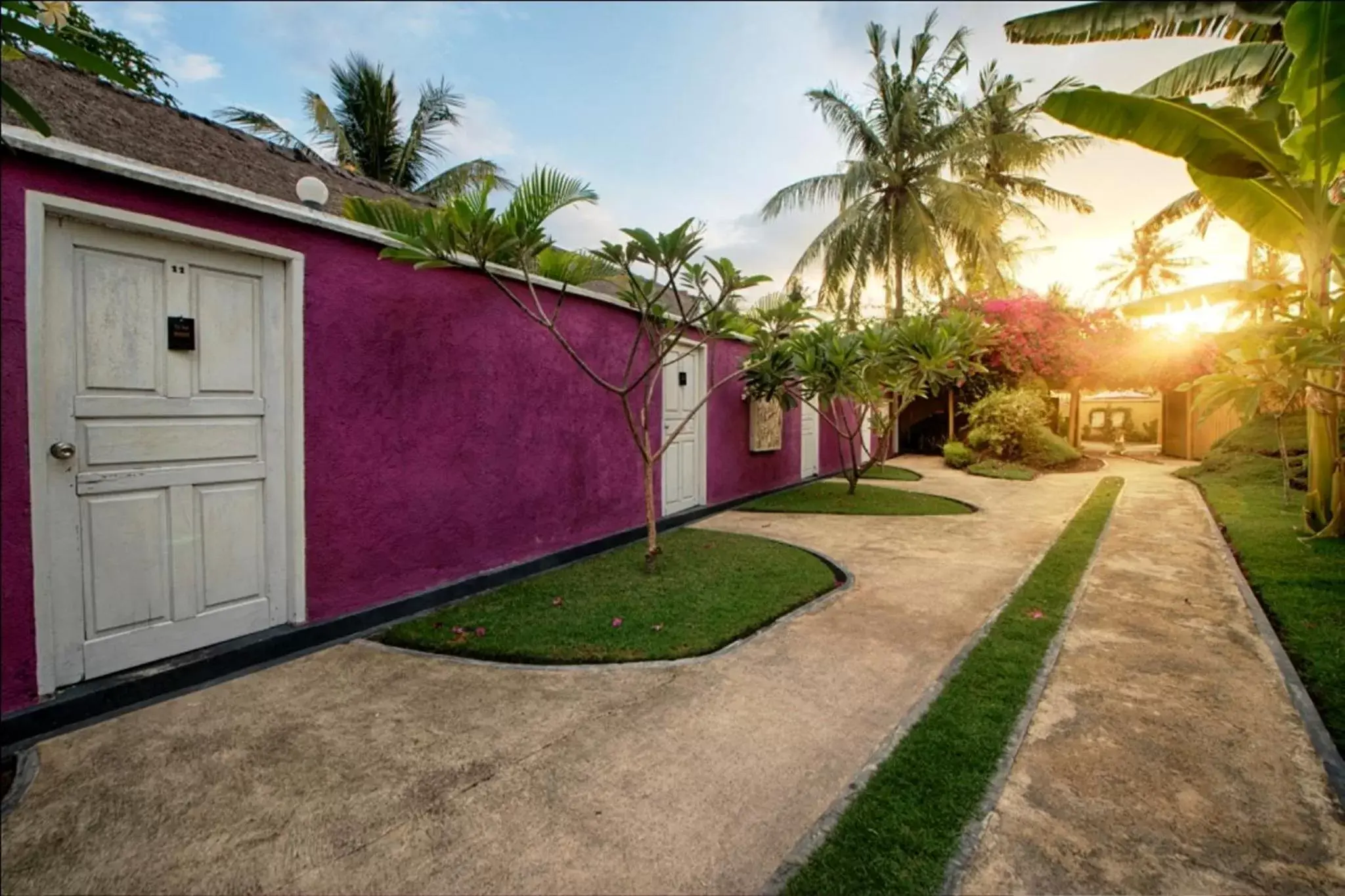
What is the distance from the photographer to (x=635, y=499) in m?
6.86

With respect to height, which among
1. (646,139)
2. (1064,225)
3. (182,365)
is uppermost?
(1064,225)

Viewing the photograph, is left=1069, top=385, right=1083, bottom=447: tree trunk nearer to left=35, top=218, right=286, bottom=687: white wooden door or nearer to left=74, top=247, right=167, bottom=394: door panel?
left=35, top=218, right=286, bottom=687: white wooden door

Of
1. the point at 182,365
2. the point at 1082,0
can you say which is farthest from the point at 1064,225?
the point at 182,365

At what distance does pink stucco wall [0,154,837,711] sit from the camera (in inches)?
105

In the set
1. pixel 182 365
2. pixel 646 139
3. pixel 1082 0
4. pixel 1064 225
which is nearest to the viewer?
pixel 182 365

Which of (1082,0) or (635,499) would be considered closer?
(635,499)

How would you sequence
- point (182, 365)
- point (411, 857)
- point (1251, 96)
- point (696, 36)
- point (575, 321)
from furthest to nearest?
point (1251, 96)
point (575, 321)
point (696, 36)
point (182, 365)
point (411, 857)

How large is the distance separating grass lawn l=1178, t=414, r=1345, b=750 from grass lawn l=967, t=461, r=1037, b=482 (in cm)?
274

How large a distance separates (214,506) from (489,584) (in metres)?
2.01

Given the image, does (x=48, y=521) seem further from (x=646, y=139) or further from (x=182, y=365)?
(x=646, y=139)

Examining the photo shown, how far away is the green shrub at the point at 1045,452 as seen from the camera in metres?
14.1

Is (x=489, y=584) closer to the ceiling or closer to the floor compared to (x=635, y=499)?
closer to the floor

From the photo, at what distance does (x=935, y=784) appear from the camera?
228 cm

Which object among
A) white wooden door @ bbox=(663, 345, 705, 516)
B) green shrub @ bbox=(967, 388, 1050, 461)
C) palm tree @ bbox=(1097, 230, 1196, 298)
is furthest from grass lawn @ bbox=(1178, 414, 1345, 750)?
palm tree @ bbox=(1097, 230, 1196, 298)
